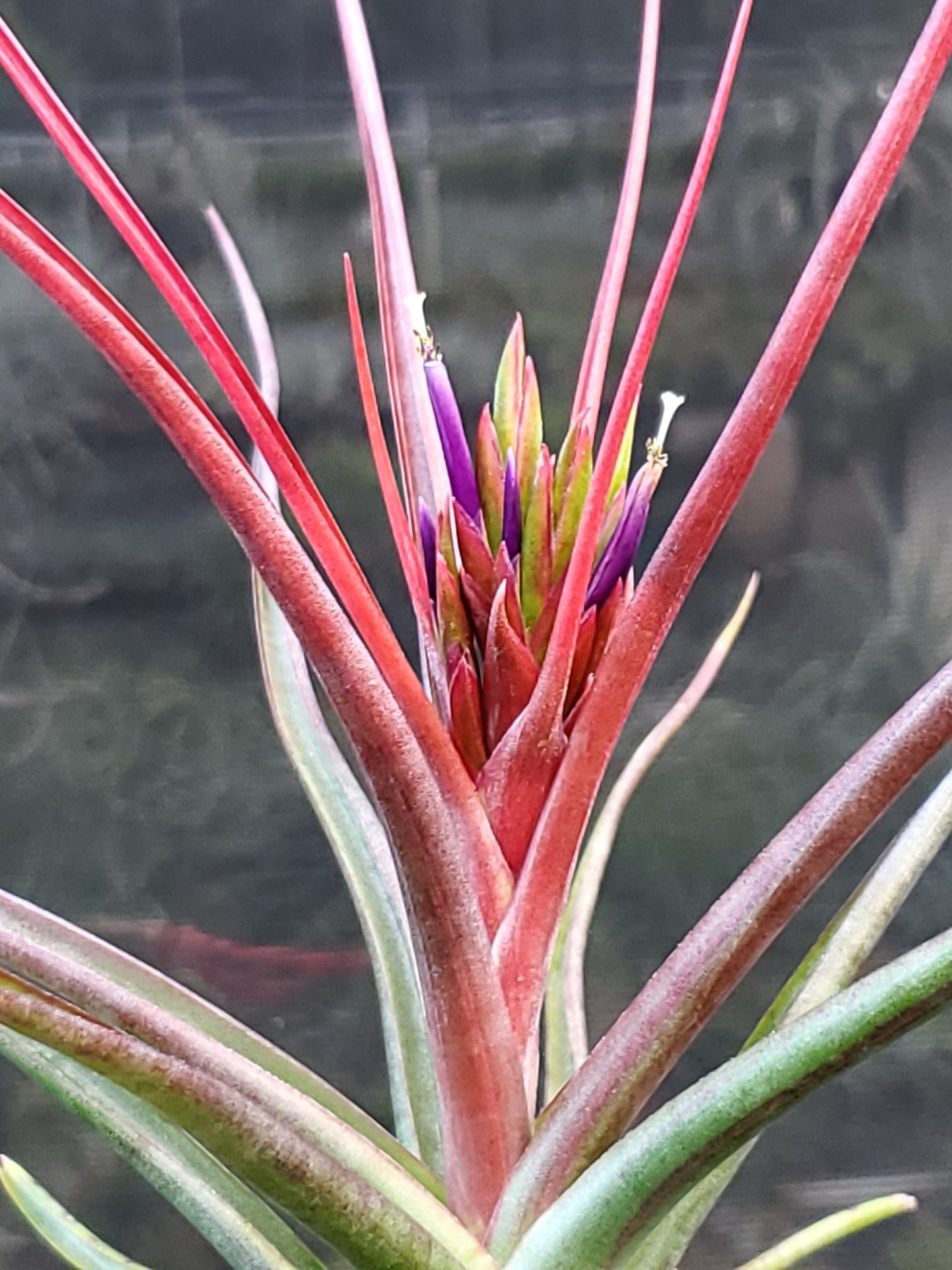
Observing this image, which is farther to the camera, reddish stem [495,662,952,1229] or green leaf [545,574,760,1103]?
green leaf [545,574,760,1103]

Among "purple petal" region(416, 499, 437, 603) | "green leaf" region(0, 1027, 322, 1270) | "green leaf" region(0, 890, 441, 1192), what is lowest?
"green leaf" region(0, 1027, 322, 1270)

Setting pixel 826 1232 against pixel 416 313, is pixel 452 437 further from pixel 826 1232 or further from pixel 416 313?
pixel 826 1232

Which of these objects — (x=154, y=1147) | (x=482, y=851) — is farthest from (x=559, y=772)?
(x=154, y=1147)

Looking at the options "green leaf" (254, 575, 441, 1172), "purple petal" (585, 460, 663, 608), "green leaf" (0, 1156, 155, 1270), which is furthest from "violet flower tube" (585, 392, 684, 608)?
"green leaf" (0, 1156, 155, 1270)

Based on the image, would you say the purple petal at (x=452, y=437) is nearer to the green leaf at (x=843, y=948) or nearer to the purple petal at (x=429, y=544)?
the purple petal at (x=429, y=544)

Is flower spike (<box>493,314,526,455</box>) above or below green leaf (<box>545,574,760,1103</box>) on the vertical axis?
above

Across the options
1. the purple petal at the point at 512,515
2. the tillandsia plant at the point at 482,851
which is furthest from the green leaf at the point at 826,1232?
the purple petal at the point at 512,515

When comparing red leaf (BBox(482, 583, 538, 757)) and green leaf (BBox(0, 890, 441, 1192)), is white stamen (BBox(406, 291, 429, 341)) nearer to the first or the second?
red leaf (BBox(482, 583, 538, 757))

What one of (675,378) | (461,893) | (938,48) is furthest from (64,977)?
(675,378)
